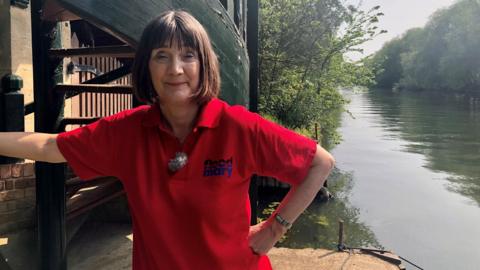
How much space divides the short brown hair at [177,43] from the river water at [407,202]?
8.69 meters

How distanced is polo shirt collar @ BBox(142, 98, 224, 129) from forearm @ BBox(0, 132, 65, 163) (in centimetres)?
35

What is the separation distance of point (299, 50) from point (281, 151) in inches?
684

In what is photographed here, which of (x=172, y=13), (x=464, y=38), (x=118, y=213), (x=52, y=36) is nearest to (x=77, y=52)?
(x=52, y=36)

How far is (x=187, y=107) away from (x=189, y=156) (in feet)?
0.60

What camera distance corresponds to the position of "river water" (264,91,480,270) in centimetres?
996

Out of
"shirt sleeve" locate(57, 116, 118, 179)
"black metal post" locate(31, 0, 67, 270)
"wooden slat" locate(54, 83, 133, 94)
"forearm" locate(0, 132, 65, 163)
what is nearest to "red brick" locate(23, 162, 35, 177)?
"black metal post" locate(31, 0, 67, 270)

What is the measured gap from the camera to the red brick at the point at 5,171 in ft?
11.6

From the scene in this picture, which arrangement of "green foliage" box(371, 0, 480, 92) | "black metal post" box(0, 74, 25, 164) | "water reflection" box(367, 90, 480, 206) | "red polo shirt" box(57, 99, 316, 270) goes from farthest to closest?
1. "green foliage" box(371, 0, 480, 92)
2. "water reflection" box(367, 90, 480, 206)
3. "black metal post" box(0, 74, 25, 164)
4. "red polo shirt" box(57, 99, 316, 270)

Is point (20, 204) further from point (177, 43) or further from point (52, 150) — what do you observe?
point (177, 43)

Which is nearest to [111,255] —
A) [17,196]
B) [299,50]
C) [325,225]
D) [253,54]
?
[17,196]

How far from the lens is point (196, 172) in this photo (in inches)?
55.2

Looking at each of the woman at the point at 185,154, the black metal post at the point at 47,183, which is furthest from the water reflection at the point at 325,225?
the woman at the point at 185,154

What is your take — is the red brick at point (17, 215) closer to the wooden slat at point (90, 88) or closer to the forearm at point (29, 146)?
the wooden slat at point (90, 88)

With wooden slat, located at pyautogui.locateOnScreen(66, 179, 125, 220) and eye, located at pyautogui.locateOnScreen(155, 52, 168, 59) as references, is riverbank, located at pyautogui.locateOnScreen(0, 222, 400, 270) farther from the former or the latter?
eye, located at pyautogui.locateOnScreen(155, 52, 168, 59)
